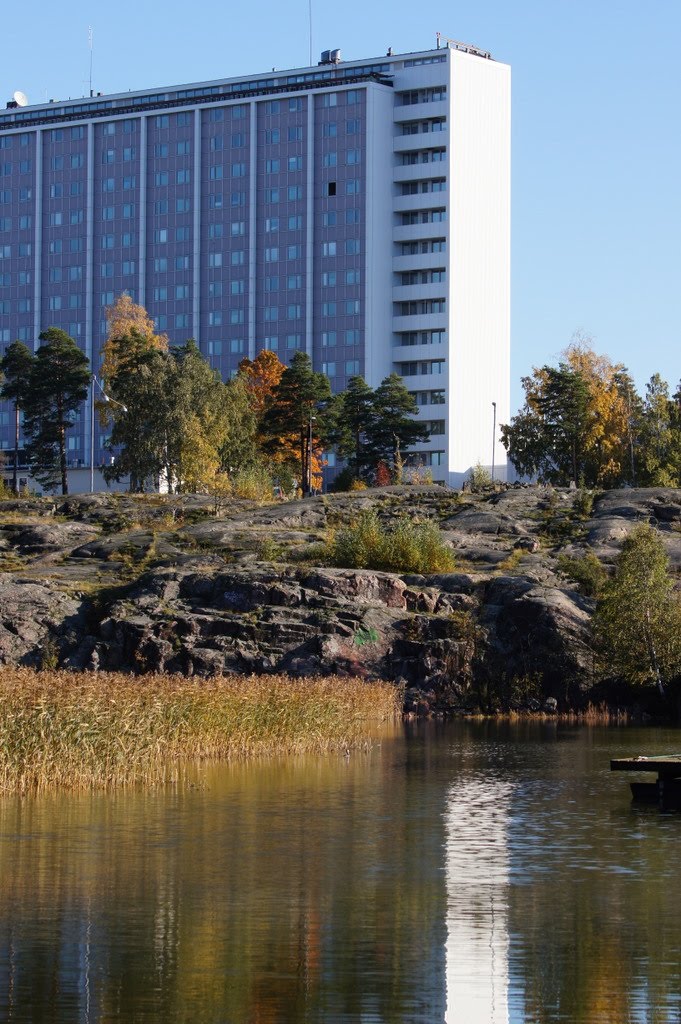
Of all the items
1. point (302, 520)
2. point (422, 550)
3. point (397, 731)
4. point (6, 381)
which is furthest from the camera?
point (6, 381)

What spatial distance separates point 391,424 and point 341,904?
4436 inches

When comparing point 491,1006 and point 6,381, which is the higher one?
point 6,381

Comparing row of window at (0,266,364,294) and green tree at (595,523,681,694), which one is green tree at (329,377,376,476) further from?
green tree at (595,523,681,694)

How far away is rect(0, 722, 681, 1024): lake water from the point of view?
16.6 metres

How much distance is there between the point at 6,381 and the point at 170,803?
114422 mm

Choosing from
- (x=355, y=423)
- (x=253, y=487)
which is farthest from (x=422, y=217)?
(x=253, y=487)

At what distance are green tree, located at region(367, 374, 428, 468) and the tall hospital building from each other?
29207 millimetres

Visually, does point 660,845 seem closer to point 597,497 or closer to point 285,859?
point 285,859

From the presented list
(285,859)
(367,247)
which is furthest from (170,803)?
(367,247)

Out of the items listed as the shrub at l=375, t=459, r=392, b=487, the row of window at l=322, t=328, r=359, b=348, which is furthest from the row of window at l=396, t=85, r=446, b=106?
the shrub at l=375, t=459, r=392, b=487

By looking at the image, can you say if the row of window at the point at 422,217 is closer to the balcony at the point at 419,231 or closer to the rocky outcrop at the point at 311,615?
the balcony at the point at 419,231

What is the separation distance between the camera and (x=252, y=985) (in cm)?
1717

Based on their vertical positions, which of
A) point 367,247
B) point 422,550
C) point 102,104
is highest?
point 102,104

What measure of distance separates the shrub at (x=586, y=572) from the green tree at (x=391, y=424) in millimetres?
60305
